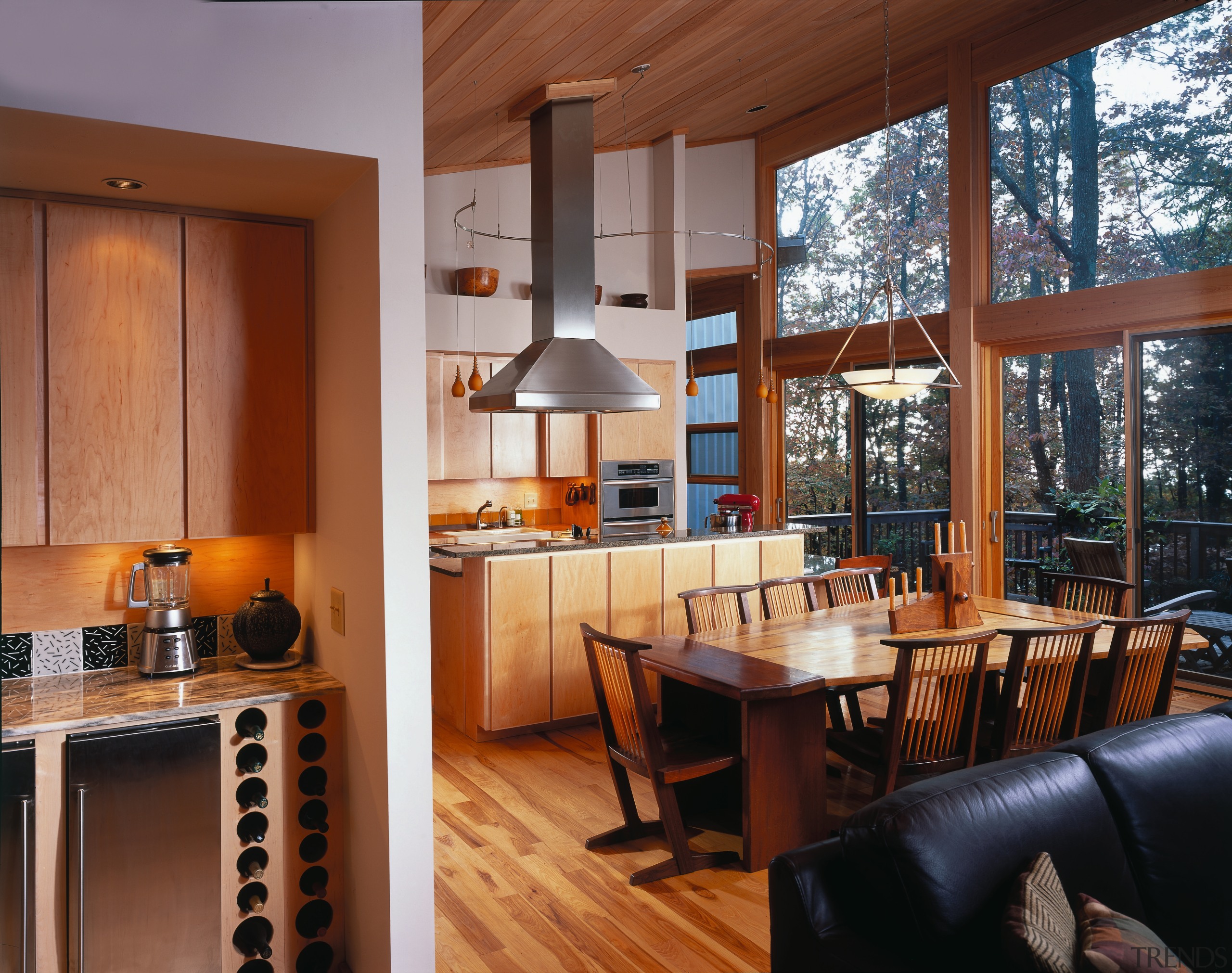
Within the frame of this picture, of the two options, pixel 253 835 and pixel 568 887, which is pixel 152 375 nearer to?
pixel 253 835

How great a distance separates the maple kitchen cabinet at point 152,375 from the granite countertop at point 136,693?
0.44m

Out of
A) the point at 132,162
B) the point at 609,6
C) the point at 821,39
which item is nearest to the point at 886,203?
the point at 821,39

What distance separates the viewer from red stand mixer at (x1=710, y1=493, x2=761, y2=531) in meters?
6.06

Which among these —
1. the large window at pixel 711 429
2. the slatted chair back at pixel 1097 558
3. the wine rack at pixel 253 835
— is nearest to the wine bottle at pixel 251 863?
the wine rack at pixel 253 835

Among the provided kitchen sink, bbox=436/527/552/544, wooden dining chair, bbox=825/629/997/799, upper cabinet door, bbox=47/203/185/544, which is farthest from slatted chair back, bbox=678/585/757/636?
kitchen sink, bbox=436/527/552/544

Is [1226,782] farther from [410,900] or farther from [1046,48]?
[1046,48]

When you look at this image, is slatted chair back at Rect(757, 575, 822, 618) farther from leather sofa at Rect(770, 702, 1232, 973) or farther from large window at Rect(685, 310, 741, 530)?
large window at Rect(685, 310, 741, 530)

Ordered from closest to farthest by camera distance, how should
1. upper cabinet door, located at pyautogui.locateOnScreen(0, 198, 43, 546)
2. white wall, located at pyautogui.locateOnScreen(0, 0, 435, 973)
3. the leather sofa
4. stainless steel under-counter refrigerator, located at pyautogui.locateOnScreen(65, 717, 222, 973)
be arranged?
the leather sofa → white wall, located at pyautogui.locateOnScreen(0, 0, 435, 973) → stainless steel under-counter refrigerator, located at pyautogui.locateOnScreen(65, 717, 222, 973) → upper cabinet door, located at pyautogui.locateOnScreen(0, 198, 43, 546)

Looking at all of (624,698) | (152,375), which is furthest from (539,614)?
(152,375)

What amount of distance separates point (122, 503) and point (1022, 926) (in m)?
2.55

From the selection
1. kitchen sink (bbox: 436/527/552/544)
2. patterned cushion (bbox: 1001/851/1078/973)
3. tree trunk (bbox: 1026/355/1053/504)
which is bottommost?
patterned cushion (bbox: 1001/851/1078/973)

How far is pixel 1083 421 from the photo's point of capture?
5953 mm

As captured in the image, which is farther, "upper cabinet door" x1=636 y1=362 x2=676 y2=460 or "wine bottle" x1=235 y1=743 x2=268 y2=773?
"upper cabinet door" x1=636 y1=362 x2=676 y2=460

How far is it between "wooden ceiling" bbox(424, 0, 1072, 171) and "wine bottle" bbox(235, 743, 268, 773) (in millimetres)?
3128
